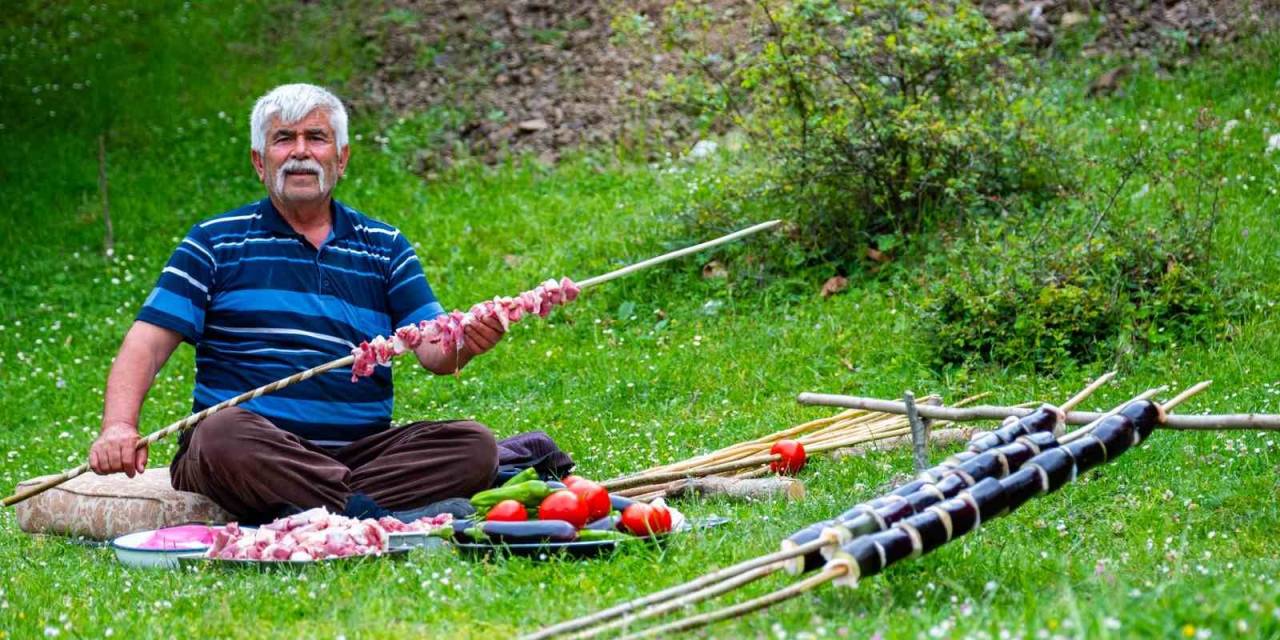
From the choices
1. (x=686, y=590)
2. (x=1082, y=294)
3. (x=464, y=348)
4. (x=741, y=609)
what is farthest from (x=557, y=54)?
(x=741, y=609)

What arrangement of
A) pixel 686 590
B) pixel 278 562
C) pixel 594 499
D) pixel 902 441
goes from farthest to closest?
pixel 902 441, pixel 594 499, pixel 278 562, pixel 686 590

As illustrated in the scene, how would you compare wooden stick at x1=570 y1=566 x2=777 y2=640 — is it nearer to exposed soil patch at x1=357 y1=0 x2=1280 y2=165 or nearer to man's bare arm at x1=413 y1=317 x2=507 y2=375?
man's bare arm at x1=413 y1=317 x2=507 y2=375

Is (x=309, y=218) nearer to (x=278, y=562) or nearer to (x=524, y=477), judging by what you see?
(x=524, y=477)

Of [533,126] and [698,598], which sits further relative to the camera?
[533,126]

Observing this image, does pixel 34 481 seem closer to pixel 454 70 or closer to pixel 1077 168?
pixel 1077 168

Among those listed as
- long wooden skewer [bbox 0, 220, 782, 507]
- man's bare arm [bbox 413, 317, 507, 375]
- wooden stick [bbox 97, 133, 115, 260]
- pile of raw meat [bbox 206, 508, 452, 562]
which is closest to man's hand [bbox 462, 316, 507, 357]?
man's bare arm [bbox 413, 317, 507, 375]

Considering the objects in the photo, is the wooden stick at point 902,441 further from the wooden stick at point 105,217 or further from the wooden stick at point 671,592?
the wooden stick at point 105,217

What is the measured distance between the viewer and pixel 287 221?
18.4 feet

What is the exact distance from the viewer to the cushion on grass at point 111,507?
17.7 feet

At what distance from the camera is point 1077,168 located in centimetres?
918

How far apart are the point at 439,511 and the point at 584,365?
3.61m

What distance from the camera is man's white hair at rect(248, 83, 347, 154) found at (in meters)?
5.50

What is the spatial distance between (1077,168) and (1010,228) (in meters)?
0.76

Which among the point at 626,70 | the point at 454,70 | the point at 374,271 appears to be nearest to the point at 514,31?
the point at 454,70
